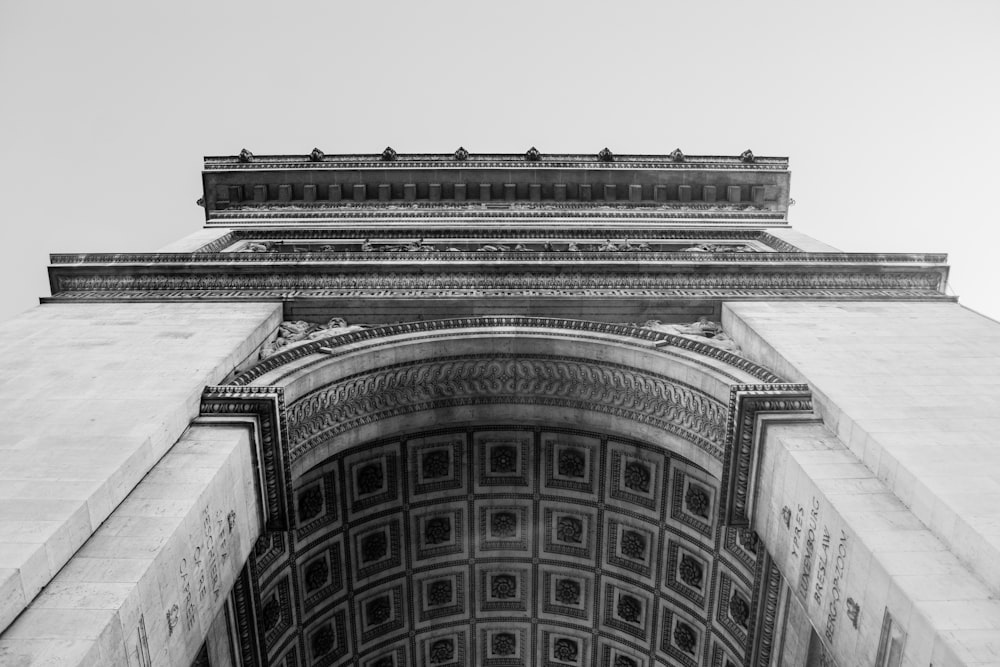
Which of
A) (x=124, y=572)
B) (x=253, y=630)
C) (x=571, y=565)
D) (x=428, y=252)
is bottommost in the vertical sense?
(x=571, y=565)

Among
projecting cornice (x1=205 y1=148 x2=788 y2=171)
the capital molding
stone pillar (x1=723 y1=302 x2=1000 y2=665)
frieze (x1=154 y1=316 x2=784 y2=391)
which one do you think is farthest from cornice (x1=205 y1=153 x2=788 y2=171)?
the capital molding

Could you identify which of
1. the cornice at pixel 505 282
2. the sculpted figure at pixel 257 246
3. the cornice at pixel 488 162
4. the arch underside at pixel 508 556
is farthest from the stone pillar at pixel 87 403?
the cornice at pixel 488 162

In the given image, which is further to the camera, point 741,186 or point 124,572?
point 741,186

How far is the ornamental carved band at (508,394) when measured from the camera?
13219 millimetres

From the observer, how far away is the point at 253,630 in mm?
12711

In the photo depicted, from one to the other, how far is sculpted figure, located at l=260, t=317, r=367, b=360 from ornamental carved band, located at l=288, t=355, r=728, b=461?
1.13 m

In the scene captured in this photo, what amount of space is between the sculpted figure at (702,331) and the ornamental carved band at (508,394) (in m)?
1.03

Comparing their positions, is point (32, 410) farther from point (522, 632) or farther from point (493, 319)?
point (522, 632)

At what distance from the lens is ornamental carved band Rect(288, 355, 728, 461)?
13219 millimetres

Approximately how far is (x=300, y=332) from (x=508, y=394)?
13.4ft

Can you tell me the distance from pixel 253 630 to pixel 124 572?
505 centimetres

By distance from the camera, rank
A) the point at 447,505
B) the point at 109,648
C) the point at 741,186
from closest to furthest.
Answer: the point at 109,648 → the point at 447,505 → the point at 741,186

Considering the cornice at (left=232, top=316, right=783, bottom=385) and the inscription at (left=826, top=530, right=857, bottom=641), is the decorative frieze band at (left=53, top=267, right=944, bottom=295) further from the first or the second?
the inscription at (left=826, top=530, right=857, bottom=641)

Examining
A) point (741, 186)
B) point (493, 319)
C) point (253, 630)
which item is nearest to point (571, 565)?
point (493, 319)
